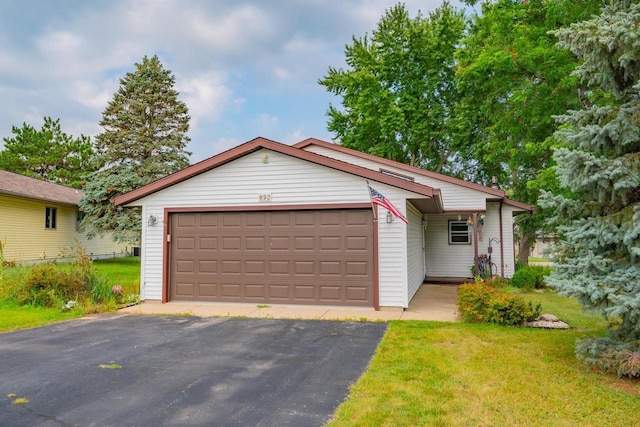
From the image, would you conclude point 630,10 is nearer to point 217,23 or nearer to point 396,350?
point 396,350

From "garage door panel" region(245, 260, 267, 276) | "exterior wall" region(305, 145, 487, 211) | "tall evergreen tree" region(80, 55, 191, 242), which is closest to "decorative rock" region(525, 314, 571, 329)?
"garage door panel" region(245, 260, 267, 276)

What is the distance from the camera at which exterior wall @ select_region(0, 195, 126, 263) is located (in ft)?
59.1

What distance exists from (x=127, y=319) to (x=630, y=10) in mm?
9466

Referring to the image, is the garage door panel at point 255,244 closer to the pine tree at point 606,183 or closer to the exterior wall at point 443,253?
the pine tree at point 606,183

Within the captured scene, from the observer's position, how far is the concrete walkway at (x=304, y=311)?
26.3 feet

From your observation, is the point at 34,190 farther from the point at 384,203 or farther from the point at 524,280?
the point at 524,280

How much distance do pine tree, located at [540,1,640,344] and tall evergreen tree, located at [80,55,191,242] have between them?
20.3 metres

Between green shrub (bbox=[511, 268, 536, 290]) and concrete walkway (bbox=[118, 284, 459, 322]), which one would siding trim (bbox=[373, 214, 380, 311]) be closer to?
concrete walkway (bbox=[118, 284, 459, 322])

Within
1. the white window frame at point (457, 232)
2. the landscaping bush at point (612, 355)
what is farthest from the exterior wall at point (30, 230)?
the landscaping bush at point (612, 355)

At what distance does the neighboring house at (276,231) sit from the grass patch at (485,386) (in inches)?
104

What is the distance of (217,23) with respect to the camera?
12.0 m

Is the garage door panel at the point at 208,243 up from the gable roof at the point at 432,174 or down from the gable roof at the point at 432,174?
down

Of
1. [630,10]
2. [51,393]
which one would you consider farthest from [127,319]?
[630,10]

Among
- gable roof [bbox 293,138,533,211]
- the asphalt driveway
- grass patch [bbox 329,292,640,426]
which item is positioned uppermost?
gable roof [bbox 293,138,533,211]
